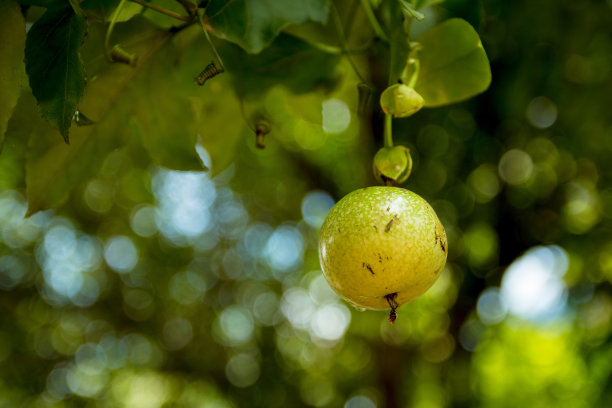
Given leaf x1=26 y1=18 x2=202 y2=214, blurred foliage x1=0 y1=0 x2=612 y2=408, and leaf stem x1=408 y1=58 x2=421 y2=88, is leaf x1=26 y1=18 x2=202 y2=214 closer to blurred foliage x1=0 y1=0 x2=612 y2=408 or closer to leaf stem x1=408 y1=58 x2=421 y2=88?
blurred foliage x1=0 y1=0 x2=612 y2=408

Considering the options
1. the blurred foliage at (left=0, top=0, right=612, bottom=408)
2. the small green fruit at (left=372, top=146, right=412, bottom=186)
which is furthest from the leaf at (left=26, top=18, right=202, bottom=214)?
the small green fruit at (left=372, top=146, right=412, bottom=186)

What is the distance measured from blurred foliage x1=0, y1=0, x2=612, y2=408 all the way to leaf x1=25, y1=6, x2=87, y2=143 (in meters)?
0.04

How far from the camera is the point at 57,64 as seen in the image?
0.59 meters

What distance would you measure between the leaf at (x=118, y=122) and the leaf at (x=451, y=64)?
1.27 ft

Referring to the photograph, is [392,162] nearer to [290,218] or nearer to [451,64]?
[451,64]

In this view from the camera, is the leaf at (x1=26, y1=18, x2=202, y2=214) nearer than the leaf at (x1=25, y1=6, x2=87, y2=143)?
No

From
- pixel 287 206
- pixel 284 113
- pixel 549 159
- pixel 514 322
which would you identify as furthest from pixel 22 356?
pixel 549 159

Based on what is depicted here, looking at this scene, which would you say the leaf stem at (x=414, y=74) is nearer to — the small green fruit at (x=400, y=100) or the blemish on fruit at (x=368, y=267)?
the small green fruit at (x=400, y=100)

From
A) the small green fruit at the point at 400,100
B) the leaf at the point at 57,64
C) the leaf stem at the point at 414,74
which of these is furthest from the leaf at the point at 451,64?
the leaf at the point at 57,64

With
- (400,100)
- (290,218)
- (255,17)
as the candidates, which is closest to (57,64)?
(255,17)

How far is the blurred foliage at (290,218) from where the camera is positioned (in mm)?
892

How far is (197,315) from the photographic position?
4.37 metres

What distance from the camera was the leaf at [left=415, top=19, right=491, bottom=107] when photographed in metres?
0.73

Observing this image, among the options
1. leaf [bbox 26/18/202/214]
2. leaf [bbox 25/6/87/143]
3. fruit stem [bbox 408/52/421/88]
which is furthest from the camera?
leaf [bbox 26/18/202/214]
